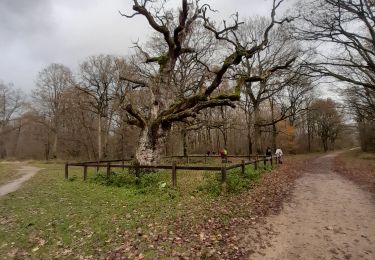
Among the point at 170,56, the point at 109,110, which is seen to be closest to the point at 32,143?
the point at 109,110

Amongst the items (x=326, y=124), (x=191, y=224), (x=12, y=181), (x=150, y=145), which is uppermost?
(x=326, y=124)

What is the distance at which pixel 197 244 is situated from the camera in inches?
274

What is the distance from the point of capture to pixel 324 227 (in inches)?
314

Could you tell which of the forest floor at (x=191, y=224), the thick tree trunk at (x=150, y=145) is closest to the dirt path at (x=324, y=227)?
the forest floor at (x=191, y=224)

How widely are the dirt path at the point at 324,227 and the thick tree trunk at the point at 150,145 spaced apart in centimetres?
715

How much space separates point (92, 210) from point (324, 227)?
22.2 ft

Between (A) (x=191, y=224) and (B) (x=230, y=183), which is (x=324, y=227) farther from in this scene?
(B) (x=230, y=183)

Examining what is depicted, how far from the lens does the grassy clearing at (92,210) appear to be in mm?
7383

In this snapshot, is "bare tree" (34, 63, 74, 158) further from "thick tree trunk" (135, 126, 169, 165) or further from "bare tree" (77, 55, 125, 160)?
"thick tree trunk" (135, 126, 169, 165)

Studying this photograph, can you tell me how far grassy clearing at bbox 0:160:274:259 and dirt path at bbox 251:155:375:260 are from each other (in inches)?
108

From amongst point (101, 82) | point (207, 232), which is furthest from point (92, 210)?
point (101, 82)

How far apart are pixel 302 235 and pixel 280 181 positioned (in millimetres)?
7622

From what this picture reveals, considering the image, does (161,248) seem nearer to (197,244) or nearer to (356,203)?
(197,244)

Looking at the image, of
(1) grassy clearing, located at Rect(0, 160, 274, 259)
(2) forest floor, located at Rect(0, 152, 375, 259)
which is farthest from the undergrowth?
(2) forest floor, located at Rect(0, 152, 375, 259)
